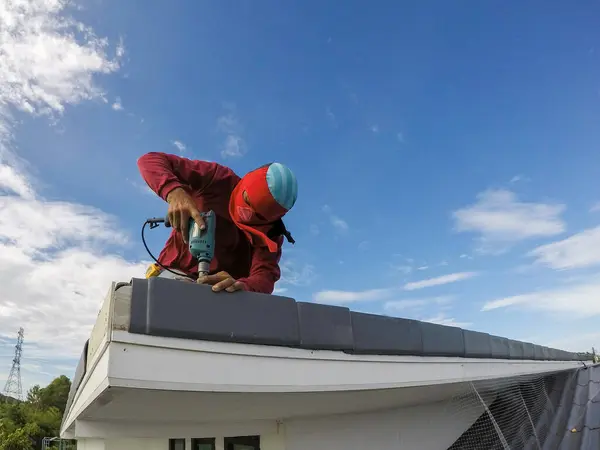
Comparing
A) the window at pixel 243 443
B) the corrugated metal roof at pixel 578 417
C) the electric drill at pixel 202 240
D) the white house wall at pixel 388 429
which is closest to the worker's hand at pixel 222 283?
the electric drill at pixel 202 240

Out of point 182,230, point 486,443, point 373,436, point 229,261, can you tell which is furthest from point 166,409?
point 486,443

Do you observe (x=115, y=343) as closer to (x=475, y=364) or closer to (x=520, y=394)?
(x=475, y=364)

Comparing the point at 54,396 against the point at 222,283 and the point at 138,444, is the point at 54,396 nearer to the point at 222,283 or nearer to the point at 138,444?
the point at 138,444

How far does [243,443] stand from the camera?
262cm

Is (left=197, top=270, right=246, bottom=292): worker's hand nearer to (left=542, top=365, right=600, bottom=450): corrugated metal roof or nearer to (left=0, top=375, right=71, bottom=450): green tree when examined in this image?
(left=542, top=365, right=600, bottom=450): corrugated metal roof

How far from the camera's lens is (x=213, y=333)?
4.90 feet

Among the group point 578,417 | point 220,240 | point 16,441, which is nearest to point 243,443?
point 220,240

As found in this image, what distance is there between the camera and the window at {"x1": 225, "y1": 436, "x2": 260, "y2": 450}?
2.48 meters

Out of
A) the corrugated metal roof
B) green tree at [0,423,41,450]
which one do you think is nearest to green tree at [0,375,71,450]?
green tree at [0,423,41,450]

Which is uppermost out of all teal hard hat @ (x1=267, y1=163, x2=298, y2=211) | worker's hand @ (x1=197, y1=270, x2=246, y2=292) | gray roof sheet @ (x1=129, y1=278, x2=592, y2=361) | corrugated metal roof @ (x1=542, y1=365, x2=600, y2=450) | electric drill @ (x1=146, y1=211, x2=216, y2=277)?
teal hard hat @ (x1=267, y1=163, x2=298, y2=211)

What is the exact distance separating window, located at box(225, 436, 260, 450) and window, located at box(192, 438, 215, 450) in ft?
0.72

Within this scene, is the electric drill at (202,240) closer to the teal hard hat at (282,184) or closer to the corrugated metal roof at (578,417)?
the teal hard hat at (282,184)

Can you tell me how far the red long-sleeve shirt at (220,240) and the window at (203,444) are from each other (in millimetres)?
1104

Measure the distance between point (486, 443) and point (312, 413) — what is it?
219cm
